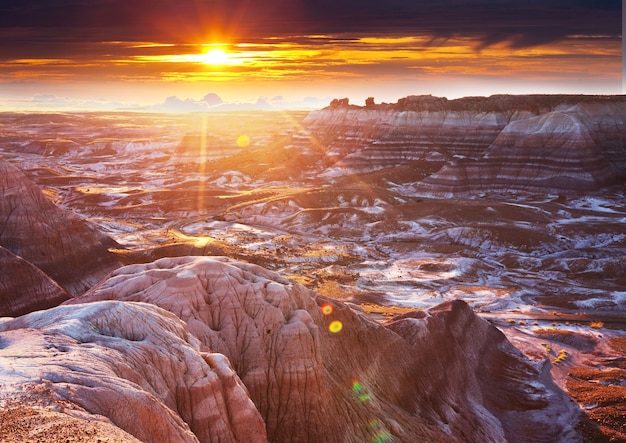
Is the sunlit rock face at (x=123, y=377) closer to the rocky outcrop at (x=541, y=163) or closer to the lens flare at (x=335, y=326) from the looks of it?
the lens flare at (x=335, y=326)

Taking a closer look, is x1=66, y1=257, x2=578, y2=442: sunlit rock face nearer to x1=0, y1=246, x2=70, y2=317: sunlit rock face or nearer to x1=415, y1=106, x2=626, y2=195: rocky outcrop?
x1=0, y1=246, x2=70, y2=317: sunlit rock face

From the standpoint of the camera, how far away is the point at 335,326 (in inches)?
933

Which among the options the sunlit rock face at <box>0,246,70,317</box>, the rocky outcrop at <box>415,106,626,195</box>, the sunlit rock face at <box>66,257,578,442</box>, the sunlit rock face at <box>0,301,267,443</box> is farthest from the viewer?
the rocky outcrop at <box>415,106,626,195</box>

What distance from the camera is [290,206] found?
294ft

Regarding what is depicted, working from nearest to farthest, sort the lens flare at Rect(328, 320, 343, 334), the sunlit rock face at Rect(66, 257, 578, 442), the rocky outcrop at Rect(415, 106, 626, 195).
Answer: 1. the sunlit rock face at Rect(66, 257, 578, 442)
2. the lens flare at Rect(328, 320, 343, 334)
3. the rocky outcrop at Rect(415, 106, 626, 195)

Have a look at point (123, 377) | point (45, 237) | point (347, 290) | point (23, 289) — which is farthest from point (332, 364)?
point (347, 290)

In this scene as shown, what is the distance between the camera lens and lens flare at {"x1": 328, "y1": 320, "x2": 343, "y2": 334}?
918 inches

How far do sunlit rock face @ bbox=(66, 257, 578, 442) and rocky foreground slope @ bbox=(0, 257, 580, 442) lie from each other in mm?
48

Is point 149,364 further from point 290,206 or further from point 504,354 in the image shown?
point 290,206

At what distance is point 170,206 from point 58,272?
57420mm

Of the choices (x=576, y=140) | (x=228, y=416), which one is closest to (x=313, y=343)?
(x=228, y=416)

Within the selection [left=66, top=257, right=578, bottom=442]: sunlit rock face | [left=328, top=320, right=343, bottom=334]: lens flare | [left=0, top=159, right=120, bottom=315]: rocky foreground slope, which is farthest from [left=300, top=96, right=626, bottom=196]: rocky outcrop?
[left=328, top=320, right=343, bottom=334]: lens flare

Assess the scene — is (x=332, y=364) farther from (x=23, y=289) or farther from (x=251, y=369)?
(x=23, y=289)

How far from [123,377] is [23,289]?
2371cm
